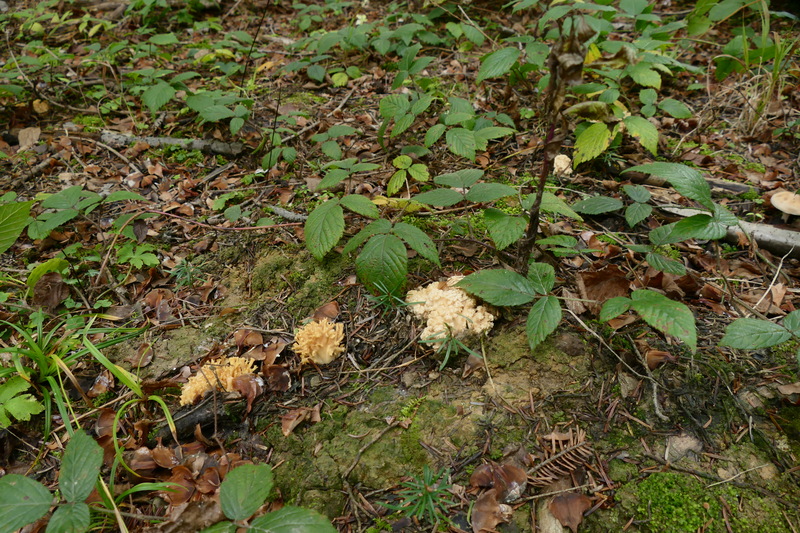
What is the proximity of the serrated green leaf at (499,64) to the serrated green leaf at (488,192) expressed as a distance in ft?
4.26

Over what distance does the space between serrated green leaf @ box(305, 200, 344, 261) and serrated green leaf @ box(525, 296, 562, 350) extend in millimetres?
1200

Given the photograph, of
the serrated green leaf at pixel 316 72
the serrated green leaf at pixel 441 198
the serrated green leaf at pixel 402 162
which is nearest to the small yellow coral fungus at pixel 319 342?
the serrated green leaf at pixel 441 198

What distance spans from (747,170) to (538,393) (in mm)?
2915

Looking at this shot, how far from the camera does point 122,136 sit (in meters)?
4.46

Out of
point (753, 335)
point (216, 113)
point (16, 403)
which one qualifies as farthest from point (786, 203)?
point (16, 403)

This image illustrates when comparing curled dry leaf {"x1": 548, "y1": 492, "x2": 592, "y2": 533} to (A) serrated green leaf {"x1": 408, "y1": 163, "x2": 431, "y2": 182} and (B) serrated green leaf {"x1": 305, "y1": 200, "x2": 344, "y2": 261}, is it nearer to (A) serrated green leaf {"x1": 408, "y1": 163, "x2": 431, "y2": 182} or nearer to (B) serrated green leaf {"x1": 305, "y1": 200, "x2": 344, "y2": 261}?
(B) serrated green leaf {"x1": 305, "y1": 200, "x2": 344, "y2": 261}

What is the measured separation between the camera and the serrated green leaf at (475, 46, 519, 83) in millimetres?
3543

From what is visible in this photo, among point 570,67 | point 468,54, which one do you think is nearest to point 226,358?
point 570,67

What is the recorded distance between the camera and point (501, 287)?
226 cm

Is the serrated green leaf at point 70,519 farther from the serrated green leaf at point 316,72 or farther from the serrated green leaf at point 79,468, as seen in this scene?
the serrated green leaf at point 316,72

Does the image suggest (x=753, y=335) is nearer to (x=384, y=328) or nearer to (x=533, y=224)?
(x=533, y=224)

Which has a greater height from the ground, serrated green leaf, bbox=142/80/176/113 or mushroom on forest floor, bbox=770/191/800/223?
serrated green leaf, bbox=142/80/176/113

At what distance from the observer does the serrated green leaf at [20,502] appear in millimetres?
1649

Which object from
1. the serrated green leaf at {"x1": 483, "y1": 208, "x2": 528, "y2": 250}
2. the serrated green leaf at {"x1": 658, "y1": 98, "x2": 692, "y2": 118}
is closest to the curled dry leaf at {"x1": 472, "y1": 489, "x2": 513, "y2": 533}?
the serrated green leaf at {"x1": 483, "y1": 208, "x2": 528, "y2": 250}
